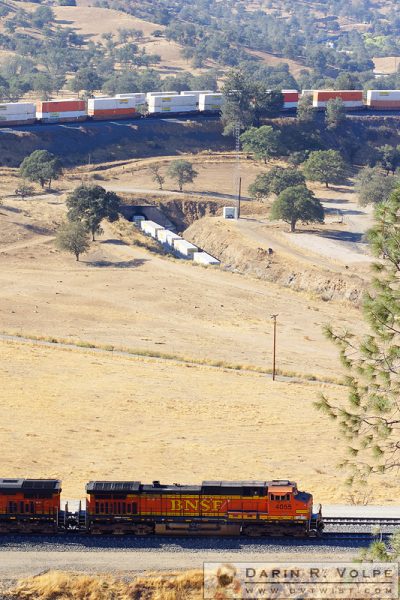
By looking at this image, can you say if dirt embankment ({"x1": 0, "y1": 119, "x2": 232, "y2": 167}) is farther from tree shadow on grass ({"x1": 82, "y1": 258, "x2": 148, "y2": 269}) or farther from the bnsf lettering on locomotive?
the bnsf lettering on locomotive

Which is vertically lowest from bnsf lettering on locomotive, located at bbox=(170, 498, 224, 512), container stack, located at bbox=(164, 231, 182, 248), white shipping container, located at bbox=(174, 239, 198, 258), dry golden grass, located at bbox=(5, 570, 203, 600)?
dry golden grass, located at bbox=(5, 570, 203, 600)

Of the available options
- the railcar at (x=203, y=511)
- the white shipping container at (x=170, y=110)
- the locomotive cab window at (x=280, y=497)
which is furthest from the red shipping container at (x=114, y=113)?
the locomotive cab window at (x=280, y=497)

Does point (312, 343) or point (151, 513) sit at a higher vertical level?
point (312, 343)

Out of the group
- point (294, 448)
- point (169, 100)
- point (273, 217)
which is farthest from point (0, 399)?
point (169, 100)

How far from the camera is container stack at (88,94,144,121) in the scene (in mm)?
141875

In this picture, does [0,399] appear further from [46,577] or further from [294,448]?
[46,577]

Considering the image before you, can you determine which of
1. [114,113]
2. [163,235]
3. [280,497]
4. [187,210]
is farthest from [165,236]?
[280,497]

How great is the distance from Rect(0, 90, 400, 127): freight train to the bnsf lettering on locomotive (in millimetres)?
109354

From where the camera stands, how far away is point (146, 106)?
149500mm

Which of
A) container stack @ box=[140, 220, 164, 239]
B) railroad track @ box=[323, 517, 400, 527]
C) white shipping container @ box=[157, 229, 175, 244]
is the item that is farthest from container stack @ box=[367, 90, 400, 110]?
railroad track @ box=[323, 517, 400, 527]

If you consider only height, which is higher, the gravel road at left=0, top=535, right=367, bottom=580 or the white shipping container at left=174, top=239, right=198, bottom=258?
the white shipping container at left=174, top=239, right=198, bottom=258

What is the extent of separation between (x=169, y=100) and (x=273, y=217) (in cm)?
4952

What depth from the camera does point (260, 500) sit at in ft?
104

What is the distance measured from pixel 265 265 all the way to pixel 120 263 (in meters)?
14.1
